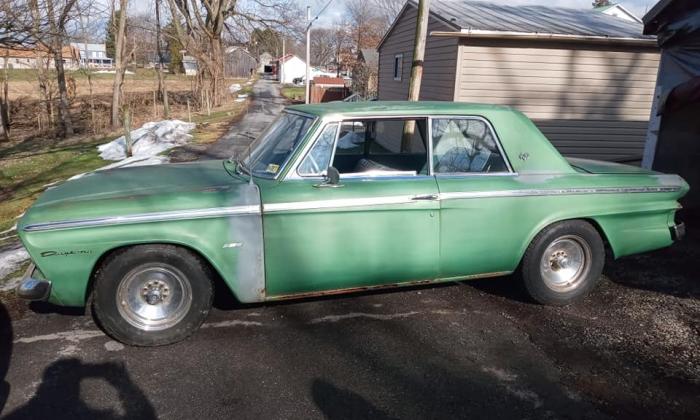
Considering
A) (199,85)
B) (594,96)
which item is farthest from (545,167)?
(199,85)

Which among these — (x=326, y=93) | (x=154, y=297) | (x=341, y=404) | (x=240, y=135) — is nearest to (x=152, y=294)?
(x=154, y=297)

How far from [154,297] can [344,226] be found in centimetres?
141

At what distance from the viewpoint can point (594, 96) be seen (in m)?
10.8

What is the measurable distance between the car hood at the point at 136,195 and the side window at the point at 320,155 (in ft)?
1.53

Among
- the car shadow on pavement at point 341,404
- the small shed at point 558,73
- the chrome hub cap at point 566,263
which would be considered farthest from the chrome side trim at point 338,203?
the small shed at point 558,73

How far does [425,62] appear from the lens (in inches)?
486

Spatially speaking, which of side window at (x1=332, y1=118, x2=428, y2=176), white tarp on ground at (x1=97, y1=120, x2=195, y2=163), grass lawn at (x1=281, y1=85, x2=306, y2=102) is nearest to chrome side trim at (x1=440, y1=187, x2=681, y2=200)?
side window at (x1=332, y1=118, x2=428, y2=176)

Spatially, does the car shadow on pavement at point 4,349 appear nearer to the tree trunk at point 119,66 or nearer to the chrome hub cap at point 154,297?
the chrome hub cap at point 154,297

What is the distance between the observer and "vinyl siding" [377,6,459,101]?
35.1ft

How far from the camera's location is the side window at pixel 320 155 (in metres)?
3.82

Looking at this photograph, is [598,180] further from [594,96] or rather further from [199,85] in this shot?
[199,85]

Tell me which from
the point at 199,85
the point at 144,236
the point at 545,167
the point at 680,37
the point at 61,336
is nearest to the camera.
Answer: the point at 144,236

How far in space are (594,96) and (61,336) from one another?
1064 centimetres

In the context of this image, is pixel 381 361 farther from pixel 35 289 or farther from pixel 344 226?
pixel 35 289
